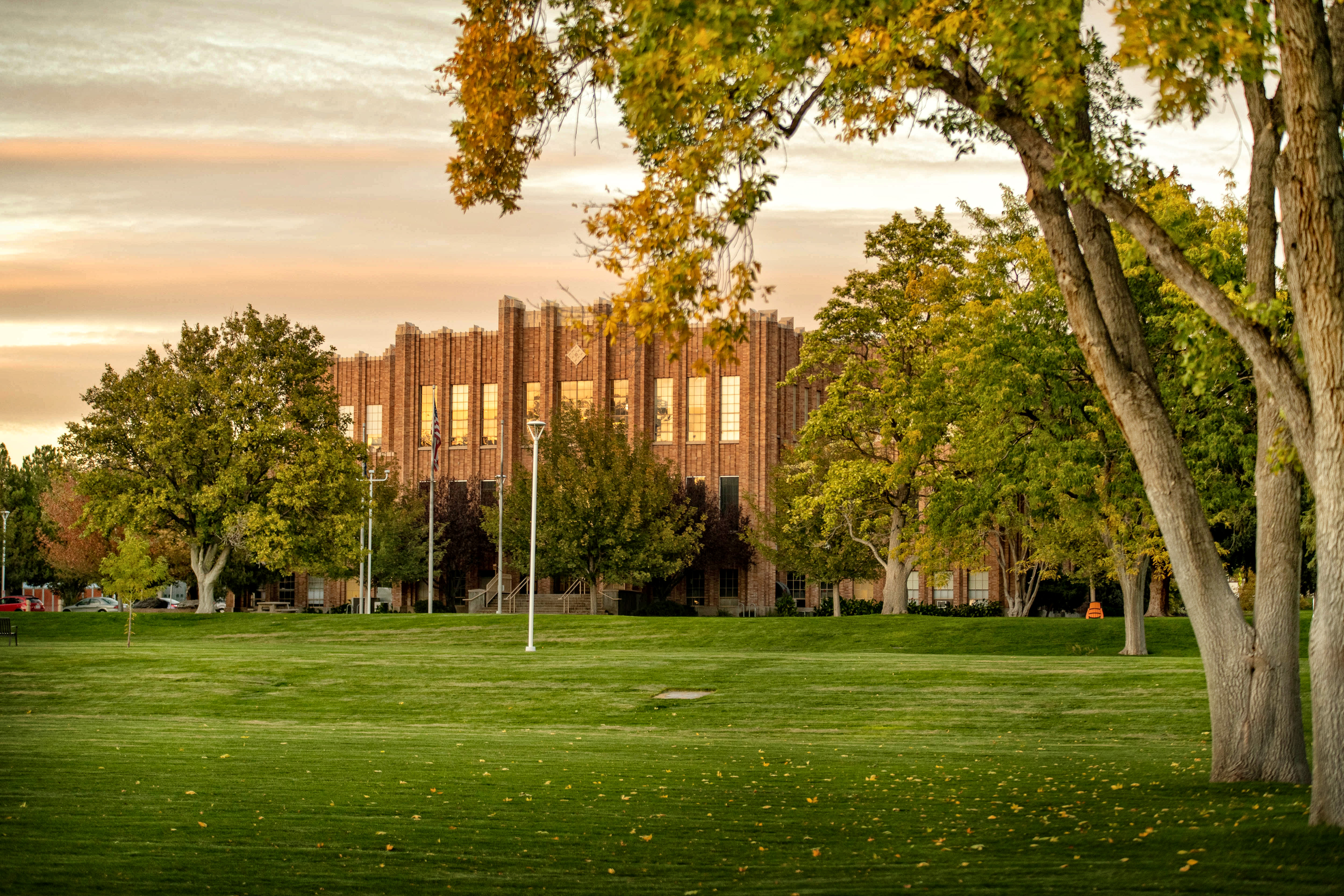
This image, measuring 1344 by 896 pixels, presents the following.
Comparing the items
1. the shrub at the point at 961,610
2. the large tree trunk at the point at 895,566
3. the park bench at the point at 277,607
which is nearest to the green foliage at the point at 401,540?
the park bench at the point at 277,607

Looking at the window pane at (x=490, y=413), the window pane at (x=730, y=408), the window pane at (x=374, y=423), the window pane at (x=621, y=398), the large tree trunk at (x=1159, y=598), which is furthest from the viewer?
the window pane at (x=374, y=423)

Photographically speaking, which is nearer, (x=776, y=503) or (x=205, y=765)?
(x=205, y=765)

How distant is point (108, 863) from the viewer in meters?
7.89

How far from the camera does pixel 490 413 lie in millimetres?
73000

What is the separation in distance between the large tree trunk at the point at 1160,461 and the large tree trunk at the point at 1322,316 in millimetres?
1613

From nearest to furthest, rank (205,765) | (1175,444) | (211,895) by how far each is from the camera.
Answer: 1. (211,895)
2. (1175,444)
3. (205,765)

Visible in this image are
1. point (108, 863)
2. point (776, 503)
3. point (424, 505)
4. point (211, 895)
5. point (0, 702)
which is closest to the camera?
point (211, 895)

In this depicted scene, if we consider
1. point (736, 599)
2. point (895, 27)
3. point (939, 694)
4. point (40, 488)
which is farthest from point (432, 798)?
point (40, 488)

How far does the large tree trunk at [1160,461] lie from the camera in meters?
10.9

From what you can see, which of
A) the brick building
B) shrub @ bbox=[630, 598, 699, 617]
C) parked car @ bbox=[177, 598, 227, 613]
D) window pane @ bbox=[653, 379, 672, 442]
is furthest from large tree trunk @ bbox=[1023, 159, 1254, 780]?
parked car @ bbox=[177, 598, 227, 613]

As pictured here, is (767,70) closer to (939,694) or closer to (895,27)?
(895,27)

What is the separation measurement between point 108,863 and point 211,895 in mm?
1230

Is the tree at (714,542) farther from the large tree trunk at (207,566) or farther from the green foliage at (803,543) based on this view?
the large tree trunk at (207,566)

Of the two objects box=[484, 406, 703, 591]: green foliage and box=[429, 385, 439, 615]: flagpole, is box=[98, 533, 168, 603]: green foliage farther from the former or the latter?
box=[484, 406, 703, 591]: green foliage
